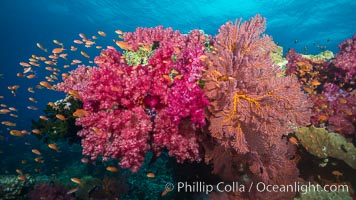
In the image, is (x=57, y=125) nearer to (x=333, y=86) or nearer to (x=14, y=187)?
(x=14, y=187)

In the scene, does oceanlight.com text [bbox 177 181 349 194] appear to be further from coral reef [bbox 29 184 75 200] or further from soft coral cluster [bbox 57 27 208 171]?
coral reef [bbox 29 184 75 200]

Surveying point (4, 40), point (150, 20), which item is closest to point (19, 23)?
point (4, 40)

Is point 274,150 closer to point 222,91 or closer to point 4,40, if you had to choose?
point 222,91

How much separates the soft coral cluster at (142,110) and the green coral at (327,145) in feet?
11.4

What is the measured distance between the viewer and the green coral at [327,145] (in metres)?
6.05

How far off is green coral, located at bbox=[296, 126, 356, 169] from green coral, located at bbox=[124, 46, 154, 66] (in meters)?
4.76

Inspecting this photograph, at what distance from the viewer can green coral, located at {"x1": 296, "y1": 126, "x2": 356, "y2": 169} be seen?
605cm

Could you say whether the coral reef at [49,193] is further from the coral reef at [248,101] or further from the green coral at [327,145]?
the green coral at [327,145]

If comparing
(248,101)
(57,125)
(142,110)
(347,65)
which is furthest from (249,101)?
(347,65)

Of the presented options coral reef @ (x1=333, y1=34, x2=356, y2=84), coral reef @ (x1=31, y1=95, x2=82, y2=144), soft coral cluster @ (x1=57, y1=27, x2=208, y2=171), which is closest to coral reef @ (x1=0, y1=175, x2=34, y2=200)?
coral reef @ (x1=31, y1=95, x2=82, y2=144)

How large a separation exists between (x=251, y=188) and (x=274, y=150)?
1.23 meters

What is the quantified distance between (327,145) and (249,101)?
10.9ft

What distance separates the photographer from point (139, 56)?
626 cm

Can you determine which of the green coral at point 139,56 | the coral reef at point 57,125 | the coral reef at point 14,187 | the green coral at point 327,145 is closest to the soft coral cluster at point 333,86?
the green coral at point 327,145
